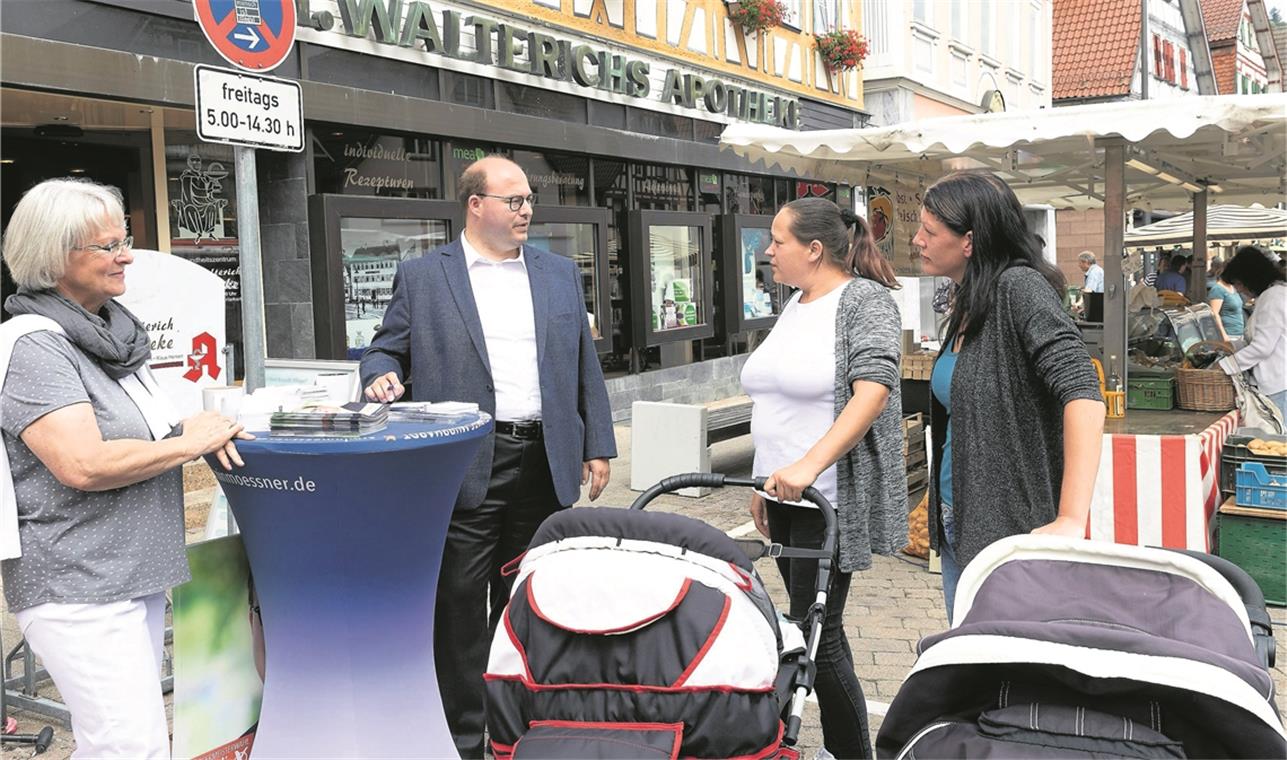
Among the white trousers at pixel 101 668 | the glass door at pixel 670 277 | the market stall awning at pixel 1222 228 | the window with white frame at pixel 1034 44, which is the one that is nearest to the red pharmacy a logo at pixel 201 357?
the white trousers at pixel 101 668

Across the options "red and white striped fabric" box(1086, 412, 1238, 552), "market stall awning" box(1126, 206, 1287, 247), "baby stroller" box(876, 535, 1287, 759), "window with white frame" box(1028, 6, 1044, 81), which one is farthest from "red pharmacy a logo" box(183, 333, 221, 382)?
"window with white frame" box(1028, 6, 1044, 81)

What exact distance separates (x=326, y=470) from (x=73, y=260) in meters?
0.80

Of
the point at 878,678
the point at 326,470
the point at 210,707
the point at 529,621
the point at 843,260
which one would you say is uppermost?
the point at 843,260

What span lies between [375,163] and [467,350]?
6.38 meters

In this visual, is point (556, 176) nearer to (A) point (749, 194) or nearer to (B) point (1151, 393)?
(A) point (749, 194)

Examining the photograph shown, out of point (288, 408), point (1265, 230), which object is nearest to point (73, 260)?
point (288, 408)

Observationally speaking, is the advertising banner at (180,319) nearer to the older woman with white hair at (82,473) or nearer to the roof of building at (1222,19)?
the older woman with white hair at (82,473)

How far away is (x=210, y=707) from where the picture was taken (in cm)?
324

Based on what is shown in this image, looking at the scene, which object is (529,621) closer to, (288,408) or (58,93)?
(288,408)

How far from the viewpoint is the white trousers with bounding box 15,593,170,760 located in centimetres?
274

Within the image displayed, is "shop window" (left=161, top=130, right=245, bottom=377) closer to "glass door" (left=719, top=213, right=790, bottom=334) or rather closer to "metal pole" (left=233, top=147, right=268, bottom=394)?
"metal pole" (left=233, top=147, right=268, bottom=394)

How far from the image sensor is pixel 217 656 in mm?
3248

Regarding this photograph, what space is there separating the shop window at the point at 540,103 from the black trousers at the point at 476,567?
783 cm

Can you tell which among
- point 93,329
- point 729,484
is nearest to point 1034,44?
point 729,484
